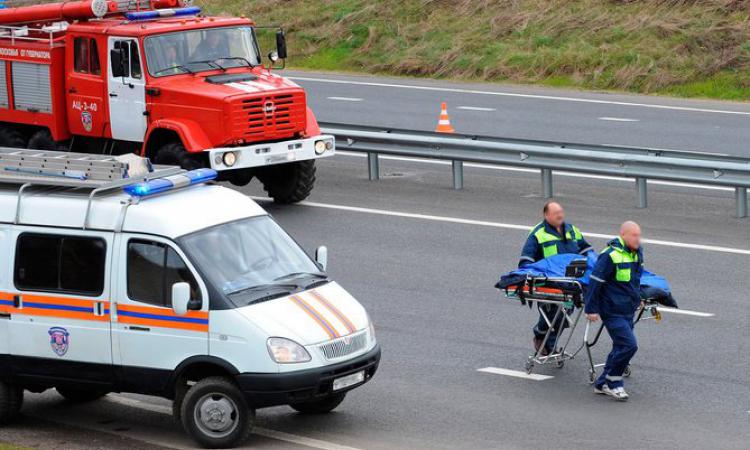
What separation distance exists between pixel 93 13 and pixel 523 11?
58.7 feet

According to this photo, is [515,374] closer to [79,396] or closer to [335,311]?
[335,311]

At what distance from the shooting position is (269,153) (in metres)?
19.3

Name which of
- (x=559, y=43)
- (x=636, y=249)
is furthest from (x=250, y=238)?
(x=559, y=43)

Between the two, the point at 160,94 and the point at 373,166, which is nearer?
the point at 160,94

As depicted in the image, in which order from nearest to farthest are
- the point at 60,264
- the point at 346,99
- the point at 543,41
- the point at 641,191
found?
1. the point at 60,264
2. the point at 641,191
3. the point at 346,99
4. the point at 543,41

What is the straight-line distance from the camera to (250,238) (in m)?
11.5

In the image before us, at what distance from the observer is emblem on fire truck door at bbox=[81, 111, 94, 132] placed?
67.1 ft

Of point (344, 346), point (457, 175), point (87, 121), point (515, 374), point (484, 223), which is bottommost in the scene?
point (515, 374)

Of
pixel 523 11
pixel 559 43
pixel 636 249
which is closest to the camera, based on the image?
pixel 636 249

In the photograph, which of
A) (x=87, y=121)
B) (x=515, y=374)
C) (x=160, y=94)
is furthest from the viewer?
(x=87, y=121)

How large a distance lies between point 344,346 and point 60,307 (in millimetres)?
2261

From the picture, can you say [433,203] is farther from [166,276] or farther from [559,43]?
[559,43]

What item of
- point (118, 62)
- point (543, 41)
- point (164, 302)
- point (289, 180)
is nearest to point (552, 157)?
point (289, 180)

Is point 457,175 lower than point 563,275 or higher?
lower
